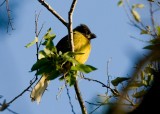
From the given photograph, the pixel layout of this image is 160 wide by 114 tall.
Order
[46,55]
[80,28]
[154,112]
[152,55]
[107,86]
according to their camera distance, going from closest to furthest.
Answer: [152,55] < [154,112] < [46,55] < [107,86] < [80,28]

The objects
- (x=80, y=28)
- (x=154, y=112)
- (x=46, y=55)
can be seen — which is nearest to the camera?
(x=154, y=112)

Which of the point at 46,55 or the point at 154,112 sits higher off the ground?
the point at 46,55

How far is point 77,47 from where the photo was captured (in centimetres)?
543

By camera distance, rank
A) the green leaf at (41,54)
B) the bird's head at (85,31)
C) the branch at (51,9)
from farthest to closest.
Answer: the bird's head at (85,31) → the branch at (51,9) → the green leaf at (41,54)

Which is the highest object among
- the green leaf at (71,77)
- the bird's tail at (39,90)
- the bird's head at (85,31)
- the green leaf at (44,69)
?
the bird's head at (85,31)

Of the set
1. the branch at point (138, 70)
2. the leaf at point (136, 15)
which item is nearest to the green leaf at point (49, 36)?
the leaf at point (136, 15)

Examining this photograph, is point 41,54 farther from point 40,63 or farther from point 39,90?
point 39,90

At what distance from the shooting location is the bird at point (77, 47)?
4.16 metres

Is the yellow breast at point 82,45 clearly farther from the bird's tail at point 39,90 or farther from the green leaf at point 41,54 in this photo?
the green leaf at point 41,54

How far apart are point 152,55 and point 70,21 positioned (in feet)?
9.52

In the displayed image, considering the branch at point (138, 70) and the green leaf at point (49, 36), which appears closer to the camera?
the branch at point (138, 70)

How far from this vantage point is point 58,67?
320 centimetres

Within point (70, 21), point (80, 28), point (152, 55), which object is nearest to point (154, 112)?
point (152, 55)

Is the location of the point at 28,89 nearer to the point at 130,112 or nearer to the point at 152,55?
the point at 130,112
